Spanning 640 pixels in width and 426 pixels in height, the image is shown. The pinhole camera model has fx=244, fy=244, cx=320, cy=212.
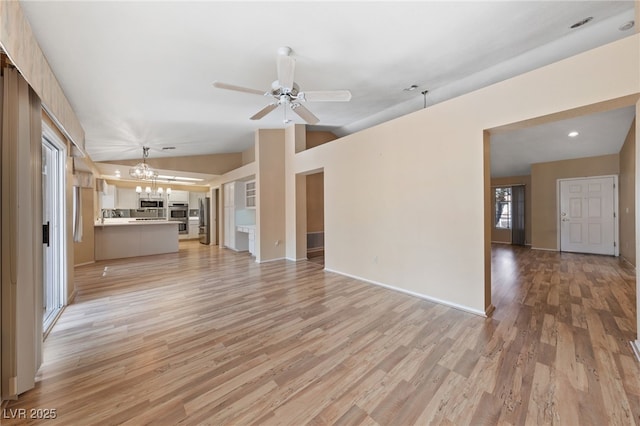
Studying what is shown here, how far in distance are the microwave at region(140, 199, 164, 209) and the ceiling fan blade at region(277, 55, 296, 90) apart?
8.81m

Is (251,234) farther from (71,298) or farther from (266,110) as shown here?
(266,110)

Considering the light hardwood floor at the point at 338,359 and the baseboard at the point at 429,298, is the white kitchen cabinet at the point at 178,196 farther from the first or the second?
the baseboard at the point at 429,298

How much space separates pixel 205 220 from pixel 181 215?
102 centimetres

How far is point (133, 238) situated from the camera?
6.59 metres

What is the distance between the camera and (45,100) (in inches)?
81.2

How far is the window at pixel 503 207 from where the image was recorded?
27.5ft

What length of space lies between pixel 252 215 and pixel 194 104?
14.2 feet

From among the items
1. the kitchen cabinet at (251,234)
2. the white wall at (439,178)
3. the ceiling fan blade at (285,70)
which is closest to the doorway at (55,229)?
the ceiling fan blade at (285,70)

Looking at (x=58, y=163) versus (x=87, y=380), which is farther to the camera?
(x=58, y=163)

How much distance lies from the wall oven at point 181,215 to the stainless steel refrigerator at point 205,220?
0.52 meters

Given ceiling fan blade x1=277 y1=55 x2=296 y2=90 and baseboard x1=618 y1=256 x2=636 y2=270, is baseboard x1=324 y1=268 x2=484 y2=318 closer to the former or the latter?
ceiling fan blade x1=277 y1=55 x2=296 y2=90

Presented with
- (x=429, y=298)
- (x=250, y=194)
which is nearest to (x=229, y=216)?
(x=250, y=194)

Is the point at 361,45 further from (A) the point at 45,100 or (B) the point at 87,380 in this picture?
(B) the point at 87,380

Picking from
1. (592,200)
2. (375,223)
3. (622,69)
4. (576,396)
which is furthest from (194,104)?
(592,200)
